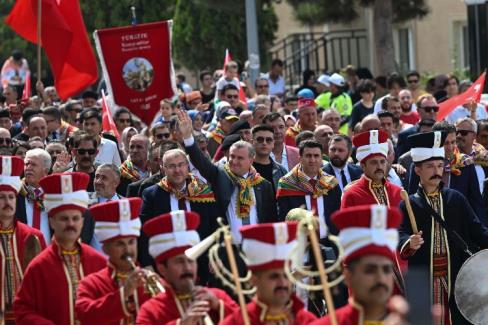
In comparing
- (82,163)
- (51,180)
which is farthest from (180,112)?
(51,180)

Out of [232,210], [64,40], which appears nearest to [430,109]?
[64,40]

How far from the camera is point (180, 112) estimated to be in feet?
44.8

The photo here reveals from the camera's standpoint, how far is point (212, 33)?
34469mm

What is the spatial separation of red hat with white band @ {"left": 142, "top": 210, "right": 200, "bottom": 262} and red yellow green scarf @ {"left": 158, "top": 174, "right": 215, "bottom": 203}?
4.32 metres

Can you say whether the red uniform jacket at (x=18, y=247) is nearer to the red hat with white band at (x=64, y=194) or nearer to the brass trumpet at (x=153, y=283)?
the red hat with white band at (x=64, y=194)

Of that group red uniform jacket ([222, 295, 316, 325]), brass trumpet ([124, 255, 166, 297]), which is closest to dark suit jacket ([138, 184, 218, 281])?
brass trumpet ([124, 255, 166, 297])

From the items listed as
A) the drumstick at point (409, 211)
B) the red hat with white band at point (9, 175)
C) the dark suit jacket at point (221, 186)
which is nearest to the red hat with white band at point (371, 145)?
the drumstick at point (409, 211)

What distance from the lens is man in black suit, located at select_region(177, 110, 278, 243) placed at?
13.0 metres

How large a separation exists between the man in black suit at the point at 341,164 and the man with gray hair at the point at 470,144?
1.47 metres

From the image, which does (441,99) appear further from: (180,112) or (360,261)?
(360,261)

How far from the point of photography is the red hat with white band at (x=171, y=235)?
8.37m

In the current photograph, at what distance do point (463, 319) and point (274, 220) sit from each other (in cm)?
201

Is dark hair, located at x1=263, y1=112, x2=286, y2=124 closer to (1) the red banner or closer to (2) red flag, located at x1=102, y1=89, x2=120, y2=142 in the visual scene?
(1) the red banner

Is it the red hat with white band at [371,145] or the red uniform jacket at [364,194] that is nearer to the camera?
the red uniform jacket at [364,194]
